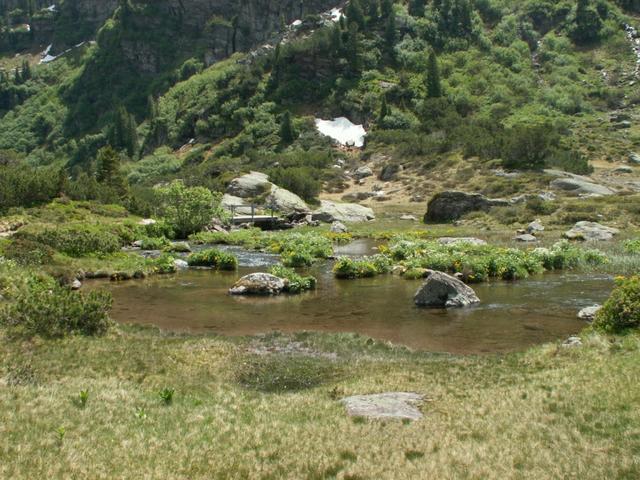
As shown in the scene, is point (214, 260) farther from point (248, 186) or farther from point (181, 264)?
point (248, 186)

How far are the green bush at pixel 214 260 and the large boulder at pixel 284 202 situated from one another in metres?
32.9

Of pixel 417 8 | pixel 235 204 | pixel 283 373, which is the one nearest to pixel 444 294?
pixel 283 373

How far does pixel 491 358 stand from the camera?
53.9 feet

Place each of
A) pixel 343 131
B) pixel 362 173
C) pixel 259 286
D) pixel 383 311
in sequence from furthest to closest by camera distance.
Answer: pixel 343 131
pixel 362 173
pixel 259 286
pixel 383 311

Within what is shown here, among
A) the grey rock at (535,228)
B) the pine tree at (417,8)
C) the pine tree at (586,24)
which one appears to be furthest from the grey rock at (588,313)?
the pine tree at (586,24)

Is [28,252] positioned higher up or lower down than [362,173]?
higher up

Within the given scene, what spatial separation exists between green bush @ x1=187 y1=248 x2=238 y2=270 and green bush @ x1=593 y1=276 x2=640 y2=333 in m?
24.4

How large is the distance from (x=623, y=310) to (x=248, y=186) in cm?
6581

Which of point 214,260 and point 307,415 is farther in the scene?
point 214,260

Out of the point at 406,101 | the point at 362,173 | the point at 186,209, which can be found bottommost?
the point at 362,173

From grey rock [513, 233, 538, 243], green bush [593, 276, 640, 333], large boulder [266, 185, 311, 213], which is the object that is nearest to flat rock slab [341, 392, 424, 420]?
green bush [593, 276, 640, 333]

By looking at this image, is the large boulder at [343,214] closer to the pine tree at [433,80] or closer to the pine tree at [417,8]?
the pine tree at [433,80]

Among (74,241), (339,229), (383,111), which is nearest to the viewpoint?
(74,241)

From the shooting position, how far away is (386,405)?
11797 mm
